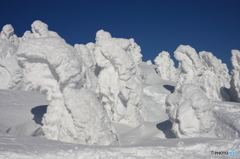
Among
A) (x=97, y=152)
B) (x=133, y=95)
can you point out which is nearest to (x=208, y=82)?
(x=133, y=95)

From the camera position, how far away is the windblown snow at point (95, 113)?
20.9 ft

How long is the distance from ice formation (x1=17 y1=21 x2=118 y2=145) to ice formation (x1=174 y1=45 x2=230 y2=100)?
14502mm

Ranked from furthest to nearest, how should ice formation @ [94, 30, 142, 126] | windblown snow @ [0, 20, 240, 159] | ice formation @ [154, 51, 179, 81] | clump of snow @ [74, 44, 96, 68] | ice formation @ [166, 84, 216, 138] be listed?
clump of snow @ [74, 44, 96, 68] → ice formation @ [154, 51, 179, 81] → ice formation @ [94, 30, 142, 126] → ice formation @ [166, 84, 216, 138] → windblown snow @ [0, 20, 240, 159]

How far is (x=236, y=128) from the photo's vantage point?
974cm

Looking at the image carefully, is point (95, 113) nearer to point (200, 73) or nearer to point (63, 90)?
point (63, 90)

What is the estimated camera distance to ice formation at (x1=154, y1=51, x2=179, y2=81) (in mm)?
32531

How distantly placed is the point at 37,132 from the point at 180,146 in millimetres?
6950

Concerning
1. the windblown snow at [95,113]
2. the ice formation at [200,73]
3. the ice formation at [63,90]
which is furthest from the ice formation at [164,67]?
the ice formation at [63,90]

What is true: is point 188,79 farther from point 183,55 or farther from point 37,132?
point 37,132

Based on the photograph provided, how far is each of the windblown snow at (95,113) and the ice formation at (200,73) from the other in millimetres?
5438

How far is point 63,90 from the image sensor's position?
352 inches

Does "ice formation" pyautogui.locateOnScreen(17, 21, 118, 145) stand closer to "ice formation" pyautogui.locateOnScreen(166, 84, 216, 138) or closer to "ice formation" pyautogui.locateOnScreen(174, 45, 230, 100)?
"ice formation" pyautogui.locateOnScreen(166, 84, 216, 138)

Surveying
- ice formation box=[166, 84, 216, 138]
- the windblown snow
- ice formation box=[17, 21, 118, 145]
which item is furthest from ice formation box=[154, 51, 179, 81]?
ice formation box=[17, 21, 118, 145]

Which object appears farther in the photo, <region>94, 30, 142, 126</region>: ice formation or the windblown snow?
<region>94, 30, 142, 126</region>: ice formation
